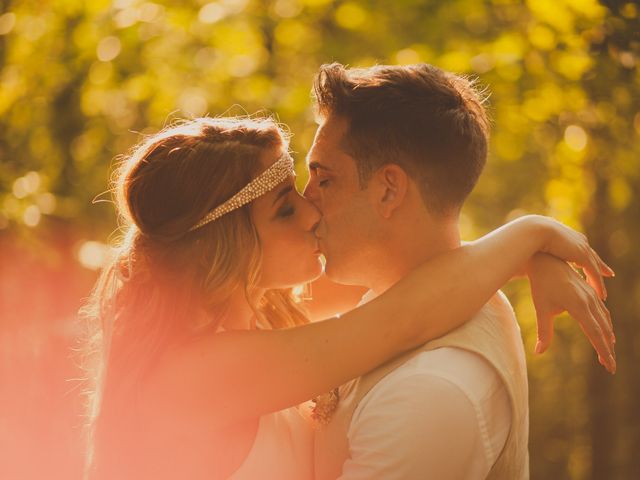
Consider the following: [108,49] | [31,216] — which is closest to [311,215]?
[31,216]

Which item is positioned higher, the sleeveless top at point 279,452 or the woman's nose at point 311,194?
the woman's nose at point 311,194

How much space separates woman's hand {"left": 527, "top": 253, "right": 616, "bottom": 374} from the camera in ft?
9.32

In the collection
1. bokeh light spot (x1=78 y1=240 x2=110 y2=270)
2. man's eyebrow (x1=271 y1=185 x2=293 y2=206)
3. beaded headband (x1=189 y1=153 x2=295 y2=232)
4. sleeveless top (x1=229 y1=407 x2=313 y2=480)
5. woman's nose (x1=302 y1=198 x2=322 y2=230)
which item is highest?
beaded headband (x1=189 y1=153 x2=295 y2=232)

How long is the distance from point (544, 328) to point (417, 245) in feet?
1.78

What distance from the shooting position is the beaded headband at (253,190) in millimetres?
3002

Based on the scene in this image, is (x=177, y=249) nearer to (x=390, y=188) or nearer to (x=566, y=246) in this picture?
(x=390, y=188)

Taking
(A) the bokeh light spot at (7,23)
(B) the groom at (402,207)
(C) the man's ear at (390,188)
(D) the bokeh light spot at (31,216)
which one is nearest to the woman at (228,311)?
(B) the groom at (402,207)

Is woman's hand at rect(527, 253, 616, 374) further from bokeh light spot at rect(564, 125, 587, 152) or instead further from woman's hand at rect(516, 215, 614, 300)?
bokeh light spot at rect(564, 125, 587, 152)

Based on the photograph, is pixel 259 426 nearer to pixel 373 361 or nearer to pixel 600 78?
pixel 373 361

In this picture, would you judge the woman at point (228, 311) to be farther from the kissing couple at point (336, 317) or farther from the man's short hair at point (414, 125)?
the man's short hair at point (414, 125)

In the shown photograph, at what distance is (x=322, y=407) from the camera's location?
3.06 meters

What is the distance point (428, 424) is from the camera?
256 centimetres

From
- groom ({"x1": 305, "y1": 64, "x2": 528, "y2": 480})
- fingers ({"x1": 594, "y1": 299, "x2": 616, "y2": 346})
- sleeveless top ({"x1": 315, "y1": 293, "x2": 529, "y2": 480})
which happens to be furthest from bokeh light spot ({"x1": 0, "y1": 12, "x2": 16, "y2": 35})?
fingers ({"x1": 594, "y1": 299, "x2": 616, "y2": 346})

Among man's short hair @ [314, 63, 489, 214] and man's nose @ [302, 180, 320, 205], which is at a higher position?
man's short hair @ [314, 63, 489, 214]
